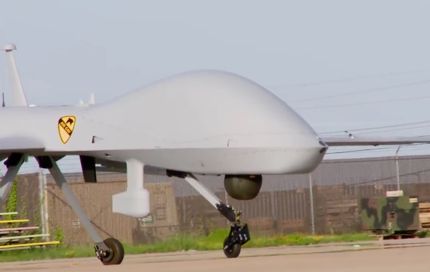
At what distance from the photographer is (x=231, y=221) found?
2020 cm

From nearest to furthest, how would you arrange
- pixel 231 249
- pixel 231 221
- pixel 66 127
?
1. pixel 231 221
2. pixel 66 127
3. pixel 231 249

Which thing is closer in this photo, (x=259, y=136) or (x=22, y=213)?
(x=259, y=136)

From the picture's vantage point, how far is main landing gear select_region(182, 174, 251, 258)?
20078 millimetres

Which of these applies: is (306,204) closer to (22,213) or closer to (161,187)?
(161,187)

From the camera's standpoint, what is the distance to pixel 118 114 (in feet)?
64.8

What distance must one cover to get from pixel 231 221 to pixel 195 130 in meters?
2.34

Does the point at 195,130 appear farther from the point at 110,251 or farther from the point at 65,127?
the point at 110,251

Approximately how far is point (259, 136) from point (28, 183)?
2406 centimetres

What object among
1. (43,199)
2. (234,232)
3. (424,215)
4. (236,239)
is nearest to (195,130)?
(234,232)

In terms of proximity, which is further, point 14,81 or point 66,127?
point 14,81

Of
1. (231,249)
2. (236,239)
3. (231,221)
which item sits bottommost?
(231,249)

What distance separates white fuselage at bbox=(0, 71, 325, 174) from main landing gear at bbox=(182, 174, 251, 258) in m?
1.14

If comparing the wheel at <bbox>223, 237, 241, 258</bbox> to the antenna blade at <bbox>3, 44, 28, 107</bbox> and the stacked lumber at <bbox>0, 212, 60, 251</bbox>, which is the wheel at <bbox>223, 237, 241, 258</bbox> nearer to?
the antenna blade at <bbox>3, 44, 28, 107</bbox>

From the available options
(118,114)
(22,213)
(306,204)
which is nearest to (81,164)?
(118,114)
